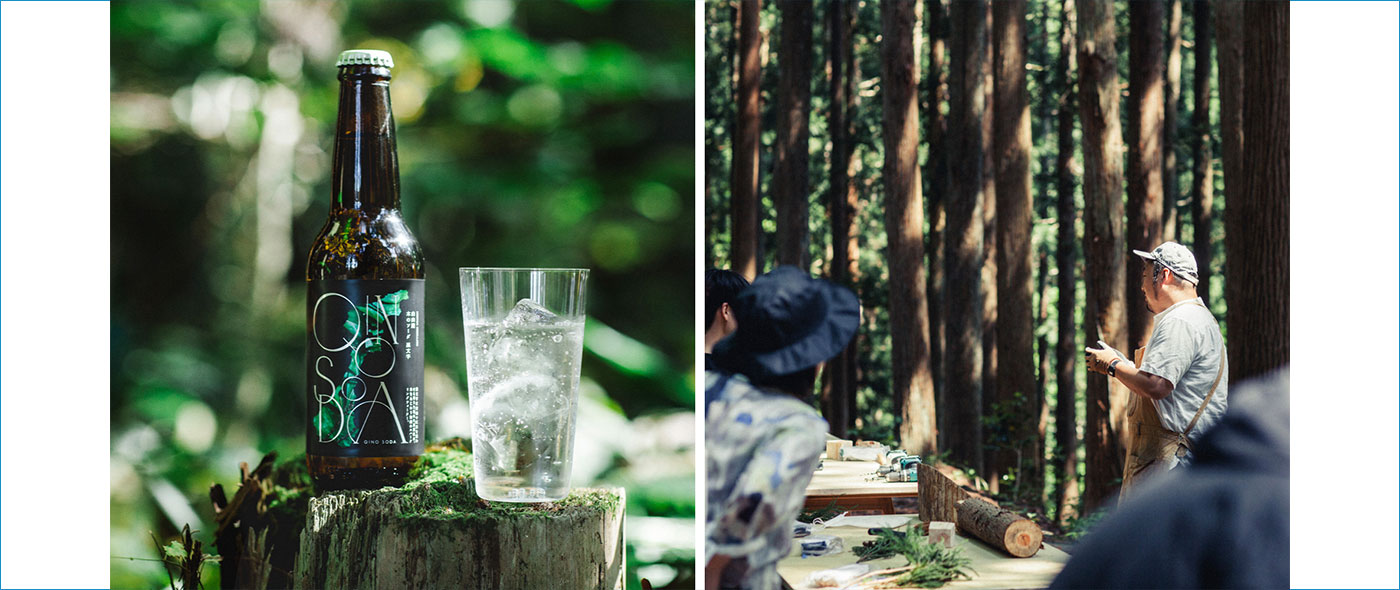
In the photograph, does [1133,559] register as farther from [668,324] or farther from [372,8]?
[372,8]

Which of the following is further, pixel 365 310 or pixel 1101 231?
pixel 1101 231

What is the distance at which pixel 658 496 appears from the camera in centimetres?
294

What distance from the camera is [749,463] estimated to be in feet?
9.55

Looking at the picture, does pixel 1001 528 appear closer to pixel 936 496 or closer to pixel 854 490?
pixel 936 496

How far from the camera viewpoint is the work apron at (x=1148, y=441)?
123 inches

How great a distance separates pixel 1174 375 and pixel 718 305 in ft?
4.08

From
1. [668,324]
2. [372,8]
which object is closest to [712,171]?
[668,324]

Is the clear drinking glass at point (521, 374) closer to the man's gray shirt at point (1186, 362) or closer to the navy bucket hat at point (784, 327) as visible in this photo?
the navy bucket hat at point (784, 327)

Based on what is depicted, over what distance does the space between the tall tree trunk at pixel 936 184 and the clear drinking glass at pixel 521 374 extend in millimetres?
1532

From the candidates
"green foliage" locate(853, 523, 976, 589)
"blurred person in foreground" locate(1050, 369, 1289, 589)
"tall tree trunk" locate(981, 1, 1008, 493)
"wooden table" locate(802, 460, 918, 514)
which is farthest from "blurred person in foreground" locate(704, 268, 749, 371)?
"blurred person in foreground" locate(1050, 369, 1289, 589)

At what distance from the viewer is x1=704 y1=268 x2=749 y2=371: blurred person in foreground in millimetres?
2889

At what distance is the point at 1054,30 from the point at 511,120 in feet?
5.60

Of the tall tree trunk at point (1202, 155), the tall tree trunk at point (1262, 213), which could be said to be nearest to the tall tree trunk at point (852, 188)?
the tall tree trunk at point (1202, 155)

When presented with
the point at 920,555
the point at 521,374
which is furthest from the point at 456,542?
the point at 920,555
